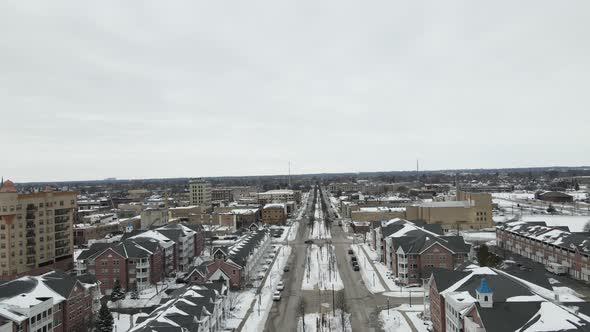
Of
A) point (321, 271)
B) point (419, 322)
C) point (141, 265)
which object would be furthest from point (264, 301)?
point (141, 265)

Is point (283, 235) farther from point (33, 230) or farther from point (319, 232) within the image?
point (33, 230)

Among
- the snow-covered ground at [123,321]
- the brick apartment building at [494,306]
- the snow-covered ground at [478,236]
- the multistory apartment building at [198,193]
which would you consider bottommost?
the snow-covered ground at [123,321]

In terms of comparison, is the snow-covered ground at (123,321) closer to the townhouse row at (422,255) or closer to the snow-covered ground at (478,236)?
the townhouse row at (422,255)

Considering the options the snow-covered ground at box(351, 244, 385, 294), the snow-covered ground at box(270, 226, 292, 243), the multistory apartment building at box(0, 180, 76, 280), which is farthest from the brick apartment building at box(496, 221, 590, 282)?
the multistory apartment building at box(0, 180, 76, 280)

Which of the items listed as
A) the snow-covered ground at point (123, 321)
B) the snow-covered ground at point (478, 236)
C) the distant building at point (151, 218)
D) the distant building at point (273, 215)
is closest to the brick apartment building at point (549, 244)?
the snow-covered ground at point (478, 236)

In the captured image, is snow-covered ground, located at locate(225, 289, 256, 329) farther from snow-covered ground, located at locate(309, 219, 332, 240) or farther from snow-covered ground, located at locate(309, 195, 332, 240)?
snow-covered ground, located at locate(309, 195, 332, 240)

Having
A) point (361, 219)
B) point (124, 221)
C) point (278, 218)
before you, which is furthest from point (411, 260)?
point (124, 221)
